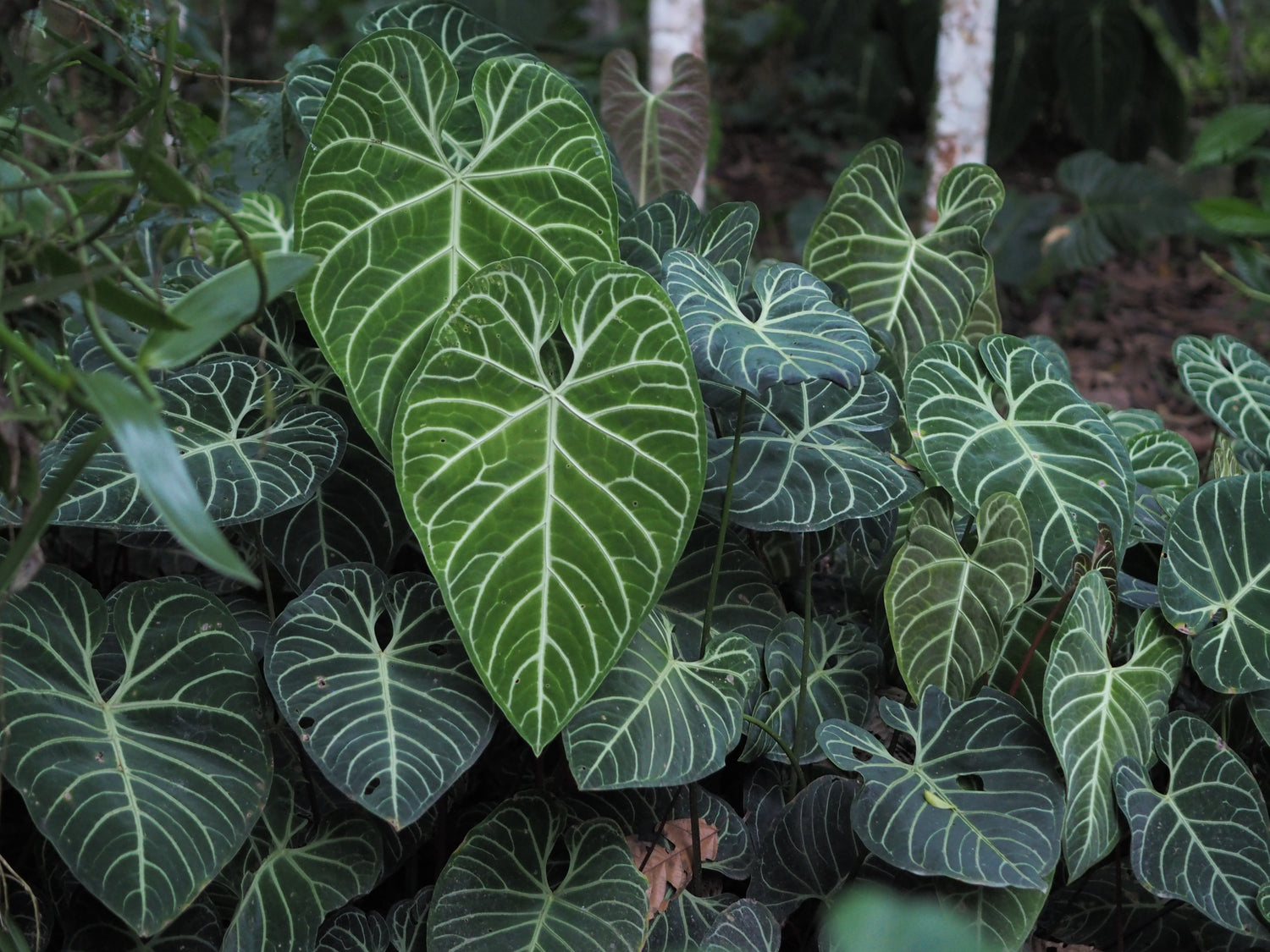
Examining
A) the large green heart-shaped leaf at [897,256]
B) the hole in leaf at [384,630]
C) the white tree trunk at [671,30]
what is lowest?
the hole in leaf at [384,630]

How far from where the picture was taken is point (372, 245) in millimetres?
1111

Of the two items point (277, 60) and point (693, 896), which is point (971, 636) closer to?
point (693, 896)

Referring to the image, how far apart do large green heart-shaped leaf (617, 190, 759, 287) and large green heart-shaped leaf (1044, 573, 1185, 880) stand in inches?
23.5

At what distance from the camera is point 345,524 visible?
49.4 inches

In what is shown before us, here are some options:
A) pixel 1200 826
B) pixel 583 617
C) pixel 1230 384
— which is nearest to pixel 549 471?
pixel 583 617

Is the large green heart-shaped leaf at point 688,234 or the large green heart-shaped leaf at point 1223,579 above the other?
the large green heart-shaped leaf at point 688,234

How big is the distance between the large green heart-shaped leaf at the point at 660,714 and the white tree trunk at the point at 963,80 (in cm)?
186

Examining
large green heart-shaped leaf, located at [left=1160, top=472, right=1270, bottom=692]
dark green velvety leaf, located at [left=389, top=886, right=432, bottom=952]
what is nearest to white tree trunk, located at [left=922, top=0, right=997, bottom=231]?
large green heart-shaped leaf, located at [left=1160, top=472, right=1270, bottom=692]

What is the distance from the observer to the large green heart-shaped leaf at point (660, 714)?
1044mm

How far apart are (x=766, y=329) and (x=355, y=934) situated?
0.80 m

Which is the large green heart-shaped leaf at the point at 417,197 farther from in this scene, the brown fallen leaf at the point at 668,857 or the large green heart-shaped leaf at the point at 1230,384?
the large green heart-shaped leaf at the point at 1230,384

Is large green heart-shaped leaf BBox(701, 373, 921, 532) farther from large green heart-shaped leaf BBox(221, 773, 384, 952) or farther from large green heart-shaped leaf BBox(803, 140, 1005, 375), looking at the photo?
large green heart-shaped leaf BBox(221, 773, 384, 952)


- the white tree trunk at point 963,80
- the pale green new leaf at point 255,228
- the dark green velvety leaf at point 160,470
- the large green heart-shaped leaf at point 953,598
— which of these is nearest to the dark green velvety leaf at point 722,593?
the large green heart-shaped leaf at point 953,598

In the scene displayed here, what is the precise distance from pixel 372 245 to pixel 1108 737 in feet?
3.23
